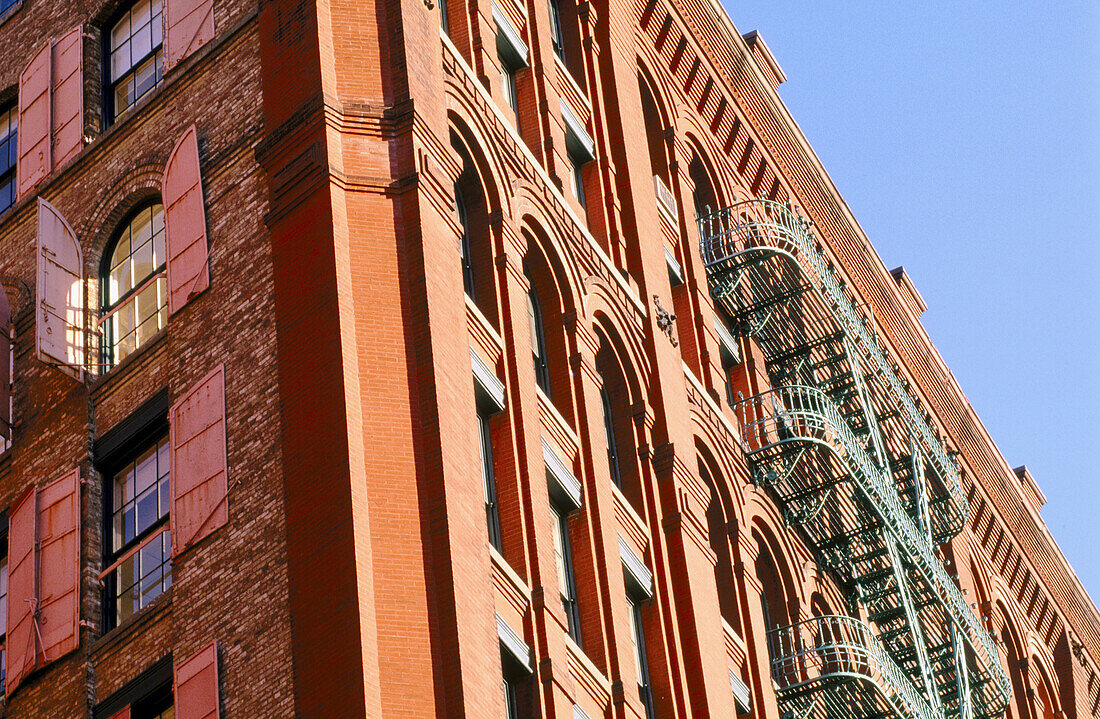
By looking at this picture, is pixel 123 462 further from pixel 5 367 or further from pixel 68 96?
pixel 68 96

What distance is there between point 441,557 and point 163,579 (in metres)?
4.00

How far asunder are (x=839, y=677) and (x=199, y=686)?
12.1 m

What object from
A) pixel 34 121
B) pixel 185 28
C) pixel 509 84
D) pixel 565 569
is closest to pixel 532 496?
pixel 565 569

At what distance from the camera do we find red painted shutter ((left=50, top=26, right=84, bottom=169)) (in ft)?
98.9

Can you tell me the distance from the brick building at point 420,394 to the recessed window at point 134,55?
62 millimetres

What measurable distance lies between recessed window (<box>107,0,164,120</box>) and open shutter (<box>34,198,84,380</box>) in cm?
241

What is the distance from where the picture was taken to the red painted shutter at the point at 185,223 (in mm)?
26500

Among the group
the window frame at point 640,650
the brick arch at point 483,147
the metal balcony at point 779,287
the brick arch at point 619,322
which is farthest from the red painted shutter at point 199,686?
the metal balcony at point 779,287

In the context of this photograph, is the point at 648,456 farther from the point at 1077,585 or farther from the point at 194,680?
the point at 1077,585

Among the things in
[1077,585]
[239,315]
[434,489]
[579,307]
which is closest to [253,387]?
[239,315]

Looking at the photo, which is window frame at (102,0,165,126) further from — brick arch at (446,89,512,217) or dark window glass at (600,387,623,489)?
dark window glass at (600,387,623,489)

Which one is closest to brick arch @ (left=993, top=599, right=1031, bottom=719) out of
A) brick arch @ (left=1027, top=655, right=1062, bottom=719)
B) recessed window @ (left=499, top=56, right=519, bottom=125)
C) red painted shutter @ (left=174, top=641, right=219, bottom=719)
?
brick arch @ (left=1027, top=655, right=1062, bottom=719)

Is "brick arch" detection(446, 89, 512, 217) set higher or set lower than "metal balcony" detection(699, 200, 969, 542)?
lower

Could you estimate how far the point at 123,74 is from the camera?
30.5 metres
